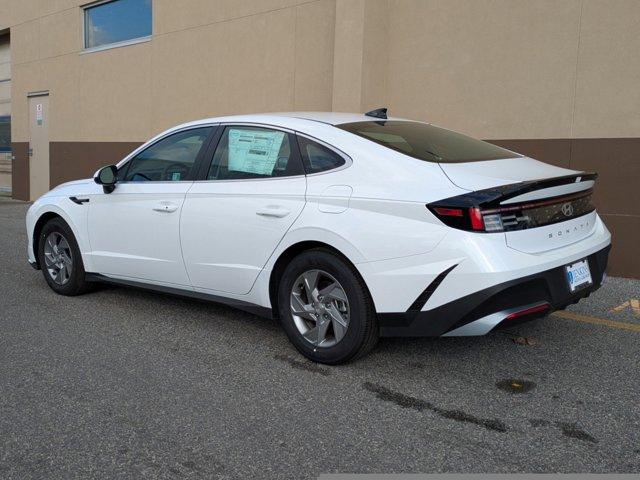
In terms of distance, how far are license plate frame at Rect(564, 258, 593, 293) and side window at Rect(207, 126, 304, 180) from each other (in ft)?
5.61

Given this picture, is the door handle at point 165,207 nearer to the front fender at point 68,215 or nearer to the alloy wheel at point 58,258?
the front fender at point 68,215

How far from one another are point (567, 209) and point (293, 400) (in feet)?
6.36

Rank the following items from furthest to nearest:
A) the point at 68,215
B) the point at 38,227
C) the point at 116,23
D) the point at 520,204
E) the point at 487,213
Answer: the point at 116,23, the point at 38,227, the point at 68,215, the point at 520,204, the point at 487,213

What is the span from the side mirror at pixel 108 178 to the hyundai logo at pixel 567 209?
343 centimetres

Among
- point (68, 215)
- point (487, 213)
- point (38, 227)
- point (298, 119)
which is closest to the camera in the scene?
point (487, 213)

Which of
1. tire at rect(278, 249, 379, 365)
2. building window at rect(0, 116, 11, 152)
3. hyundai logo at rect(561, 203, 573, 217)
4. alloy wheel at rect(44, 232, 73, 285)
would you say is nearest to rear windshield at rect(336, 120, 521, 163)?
hyundai logo at rect(561, 203, 573, 217)

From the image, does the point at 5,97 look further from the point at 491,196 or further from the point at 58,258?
the point at 491,196

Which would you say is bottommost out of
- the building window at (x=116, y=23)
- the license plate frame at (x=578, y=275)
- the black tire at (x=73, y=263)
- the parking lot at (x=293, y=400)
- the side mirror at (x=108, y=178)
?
the parking lot at (x=293, y=400)

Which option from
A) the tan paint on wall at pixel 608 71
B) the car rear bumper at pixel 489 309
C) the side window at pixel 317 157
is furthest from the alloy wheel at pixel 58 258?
the tan paint on wall at pixel 608 71

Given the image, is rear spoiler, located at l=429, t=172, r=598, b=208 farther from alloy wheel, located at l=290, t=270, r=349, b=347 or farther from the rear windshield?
alloy wheel, located at l=290, t=270, r=349, b=347

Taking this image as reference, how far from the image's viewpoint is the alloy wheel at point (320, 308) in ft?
12.7

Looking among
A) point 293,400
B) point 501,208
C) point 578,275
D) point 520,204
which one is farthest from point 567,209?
point 293,400

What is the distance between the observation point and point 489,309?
11.1 ft

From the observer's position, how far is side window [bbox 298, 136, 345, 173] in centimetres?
399
